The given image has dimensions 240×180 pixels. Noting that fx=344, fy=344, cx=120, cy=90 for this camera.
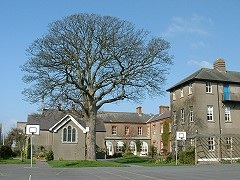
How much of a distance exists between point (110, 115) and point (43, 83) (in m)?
39.4

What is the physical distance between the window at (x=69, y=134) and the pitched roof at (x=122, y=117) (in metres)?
21.4

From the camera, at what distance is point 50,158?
46031 millimetres

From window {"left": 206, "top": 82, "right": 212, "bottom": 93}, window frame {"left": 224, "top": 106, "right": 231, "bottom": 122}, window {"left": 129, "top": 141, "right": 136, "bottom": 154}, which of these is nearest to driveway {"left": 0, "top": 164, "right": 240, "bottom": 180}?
window {"left": 206, "top": 82, "right": 212, "bottom": 93}

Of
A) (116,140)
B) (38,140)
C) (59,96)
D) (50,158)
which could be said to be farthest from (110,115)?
(59,96)

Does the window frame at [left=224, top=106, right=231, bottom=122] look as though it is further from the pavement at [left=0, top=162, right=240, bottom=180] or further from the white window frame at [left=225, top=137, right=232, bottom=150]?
the pavement at [left=0, top=162, right=240, bottom=180]

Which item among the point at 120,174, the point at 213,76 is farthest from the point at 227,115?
the point at 120,174

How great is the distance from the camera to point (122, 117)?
7175 centimetres

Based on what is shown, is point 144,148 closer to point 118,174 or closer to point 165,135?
point 165,135

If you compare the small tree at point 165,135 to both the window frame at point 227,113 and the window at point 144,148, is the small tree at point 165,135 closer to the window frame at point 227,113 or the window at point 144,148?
the window at point 144,148

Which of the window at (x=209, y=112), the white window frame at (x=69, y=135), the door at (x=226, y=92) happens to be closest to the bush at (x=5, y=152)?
the white window frame at (x=69, y=135)

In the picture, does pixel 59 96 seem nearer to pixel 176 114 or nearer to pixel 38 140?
pixel 176 114

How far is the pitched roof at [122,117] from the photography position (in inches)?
2762

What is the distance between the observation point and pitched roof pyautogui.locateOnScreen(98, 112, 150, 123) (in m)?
70.2

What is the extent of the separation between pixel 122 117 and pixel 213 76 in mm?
32475
